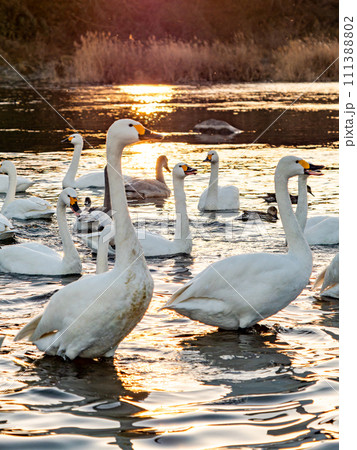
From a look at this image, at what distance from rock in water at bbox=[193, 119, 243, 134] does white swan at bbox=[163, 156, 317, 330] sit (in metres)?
14.4

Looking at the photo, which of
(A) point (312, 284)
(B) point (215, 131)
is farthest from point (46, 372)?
(B) point (215, 131)

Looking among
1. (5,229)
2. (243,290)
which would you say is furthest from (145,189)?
(243,290)

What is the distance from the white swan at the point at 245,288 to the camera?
20.6 feet

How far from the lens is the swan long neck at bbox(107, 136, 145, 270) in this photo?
5.47m

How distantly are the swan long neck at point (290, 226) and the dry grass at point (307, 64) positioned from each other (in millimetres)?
26099

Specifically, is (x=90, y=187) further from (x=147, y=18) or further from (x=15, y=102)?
(x=147, y=18)

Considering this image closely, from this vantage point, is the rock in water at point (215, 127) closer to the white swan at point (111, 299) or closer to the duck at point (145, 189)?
the duck at point (145, 189)

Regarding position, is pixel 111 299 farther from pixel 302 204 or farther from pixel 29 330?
pixel 302 204

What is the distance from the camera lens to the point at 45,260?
849 cm

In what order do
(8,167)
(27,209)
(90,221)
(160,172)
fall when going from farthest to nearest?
(160,172) < (8,167) < (27,209) < (90,221)

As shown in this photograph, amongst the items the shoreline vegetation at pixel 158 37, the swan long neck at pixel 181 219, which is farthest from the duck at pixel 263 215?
the shoreline vegetation at pixel 158 37

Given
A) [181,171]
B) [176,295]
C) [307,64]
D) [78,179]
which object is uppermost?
[307,64]

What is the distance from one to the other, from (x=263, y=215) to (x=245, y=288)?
4970mm

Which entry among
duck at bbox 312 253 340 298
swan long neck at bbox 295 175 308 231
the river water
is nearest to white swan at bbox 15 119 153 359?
the river water
